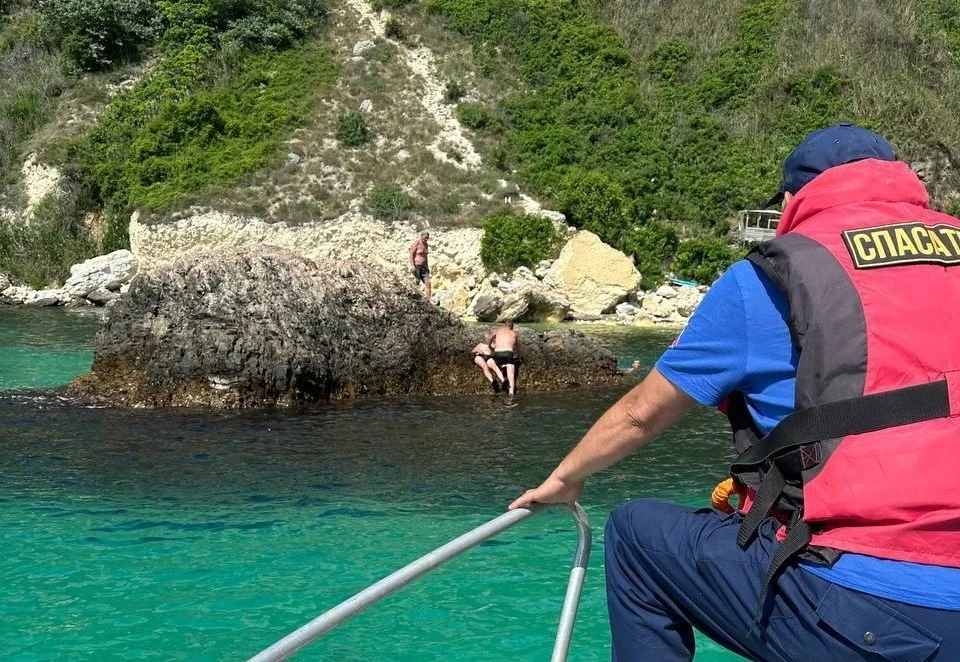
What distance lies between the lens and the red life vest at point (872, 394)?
2.06 m

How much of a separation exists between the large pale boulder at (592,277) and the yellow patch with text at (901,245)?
85.3ft

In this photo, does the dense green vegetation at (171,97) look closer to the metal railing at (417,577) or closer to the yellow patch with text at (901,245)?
the metal railing at (417,577)

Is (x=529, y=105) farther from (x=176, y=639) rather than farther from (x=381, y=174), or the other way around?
(x=176, y=639)

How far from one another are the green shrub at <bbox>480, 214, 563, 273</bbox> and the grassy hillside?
0.35 feet

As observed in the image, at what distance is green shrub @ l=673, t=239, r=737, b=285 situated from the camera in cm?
3219

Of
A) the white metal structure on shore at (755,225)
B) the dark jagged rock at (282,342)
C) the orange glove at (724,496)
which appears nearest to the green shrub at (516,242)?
the white metal structure on shore at (755,225)

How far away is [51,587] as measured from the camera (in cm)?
657

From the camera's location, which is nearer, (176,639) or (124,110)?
(176,639)

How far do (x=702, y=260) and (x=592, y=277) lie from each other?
17.8 ft

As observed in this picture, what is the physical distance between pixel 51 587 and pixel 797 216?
5.96 meters

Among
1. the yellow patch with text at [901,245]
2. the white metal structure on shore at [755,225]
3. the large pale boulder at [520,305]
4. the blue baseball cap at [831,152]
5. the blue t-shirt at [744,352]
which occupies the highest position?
the white metal structure on shore at [755,225]

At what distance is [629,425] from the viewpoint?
2504 millimetres

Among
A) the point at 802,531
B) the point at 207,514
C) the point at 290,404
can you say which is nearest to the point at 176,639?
the point at 207,514

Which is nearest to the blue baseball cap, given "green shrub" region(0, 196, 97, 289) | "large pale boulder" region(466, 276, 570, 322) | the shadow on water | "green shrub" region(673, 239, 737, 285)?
the shadow on water
